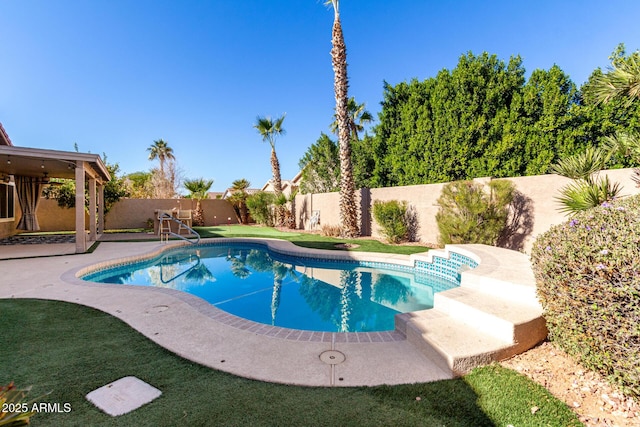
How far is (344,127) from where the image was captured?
41.8 feet

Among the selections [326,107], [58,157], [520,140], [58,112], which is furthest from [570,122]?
[58,112]

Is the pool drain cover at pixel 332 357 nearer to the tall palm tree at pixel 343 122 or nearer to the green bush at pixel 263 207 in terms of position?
the tall palm tree at pixel 343 122

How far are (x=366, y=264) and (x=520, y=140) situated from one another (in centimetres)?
829

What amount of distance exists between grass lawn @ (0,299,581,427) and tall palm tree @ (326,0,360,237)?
1051 cm

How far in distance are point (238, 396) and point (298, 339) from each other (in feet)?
3.85

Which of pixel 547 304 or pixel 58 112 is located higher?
pixel 58 112

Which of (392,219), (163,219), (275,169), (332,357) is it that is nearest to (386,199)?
(392,219)

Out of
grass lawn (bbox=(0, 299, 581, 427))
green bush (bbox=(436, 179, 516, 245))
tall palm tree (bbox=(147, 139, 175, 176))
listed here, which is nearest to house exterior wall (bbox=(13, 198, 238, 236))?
→ tall palm tree (bbox=(147, 139, 175, 176))

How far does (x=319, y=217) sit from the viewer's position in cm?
1722

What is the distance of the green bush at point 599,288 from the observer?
7.12 feet

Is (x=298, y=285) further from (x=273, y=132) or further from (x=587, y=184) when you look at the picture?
(x=273, y=132)

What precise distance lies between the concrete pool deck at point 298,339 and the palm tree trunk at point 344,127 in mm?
8052

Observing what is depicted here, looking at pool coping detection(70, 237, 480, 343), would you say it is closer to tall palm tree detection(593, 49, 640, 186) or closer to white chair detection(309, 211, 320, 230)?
tall palm tree detection(593, 49, 640, 186)

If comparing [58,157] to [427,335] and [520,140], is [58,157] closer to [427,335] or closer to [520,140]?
[427,335]
